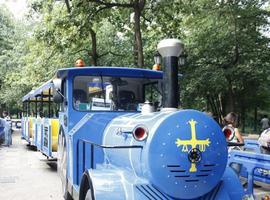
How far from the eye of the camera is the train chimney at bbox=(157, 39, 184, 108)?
4.64 metres

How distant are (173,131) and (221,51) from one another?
1717 cm

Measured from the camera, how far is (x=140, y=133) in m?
4.17

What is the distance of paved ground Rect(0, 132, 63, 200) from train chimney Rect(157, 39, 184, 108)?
427cm

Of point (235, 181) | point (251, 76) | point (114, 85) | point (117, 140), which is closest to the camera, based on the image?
point (235, 181)

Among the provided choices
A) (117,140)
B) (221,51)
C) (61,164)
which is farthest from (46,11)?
(117,140)

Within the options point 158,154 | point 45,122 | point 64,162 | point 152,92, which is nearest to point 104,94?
point 152,92

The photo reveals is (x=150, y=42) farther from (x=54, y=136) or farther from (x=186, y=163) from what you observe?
(x=186, y=163)

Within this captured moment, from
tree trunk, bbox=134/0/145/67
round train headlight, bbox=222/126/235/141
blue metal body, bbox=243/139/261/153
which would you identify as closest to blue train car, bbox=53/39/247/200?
round train headlight, bbox=222/126/235/141

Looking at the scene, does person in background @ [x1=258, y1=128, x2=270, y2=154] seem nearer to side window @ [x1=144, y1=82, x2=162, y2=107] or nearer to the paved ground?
side window @ [x1=144, y1=82, x2=162, y2=107]

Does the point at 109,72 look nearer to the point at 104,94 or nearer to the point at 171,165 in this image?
the point at 104,94

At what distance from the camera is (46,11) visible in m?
20.7

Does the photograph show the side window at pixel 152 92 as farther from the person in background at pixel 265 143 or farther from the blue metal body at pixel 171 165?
the person in background at pixel 265 143

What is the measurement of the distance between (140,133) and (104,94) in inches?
90.3

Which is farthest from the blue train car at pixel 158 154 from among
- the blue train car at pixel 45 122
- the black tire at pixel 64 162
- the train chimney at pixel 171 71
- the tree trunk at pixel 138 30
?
the tree trunk at pixel 138 30
